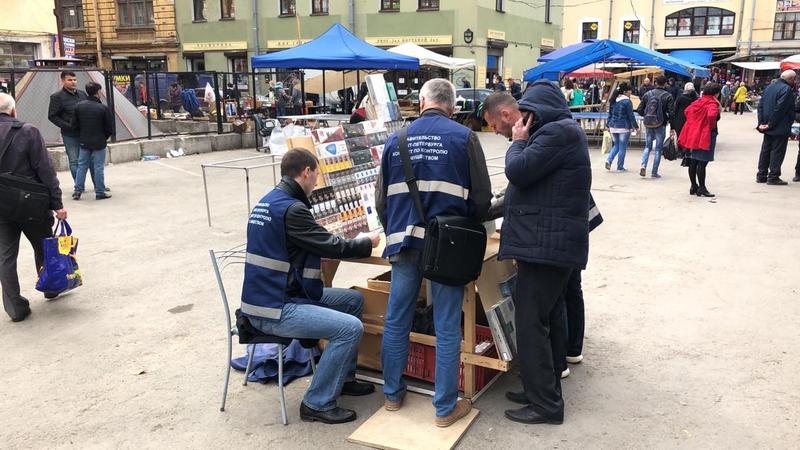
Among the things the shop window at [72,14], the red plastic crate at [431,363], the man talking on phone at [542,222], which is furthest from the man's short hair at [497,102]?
the shop window at [72,14]

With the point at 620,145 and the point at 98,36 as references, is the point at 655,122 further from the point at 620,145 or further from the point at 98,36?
the point at 98,36

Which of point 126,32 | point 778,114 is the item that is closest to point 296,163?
point 778,114

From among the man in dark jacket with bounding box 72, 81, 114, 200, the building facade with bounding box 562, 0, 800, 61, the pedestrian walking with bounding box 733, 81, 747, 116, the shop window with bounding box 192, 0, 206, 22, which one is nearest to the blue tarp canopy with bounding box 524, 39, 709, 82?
the man in dark jacket with bounding box 72, 81, 114, 200

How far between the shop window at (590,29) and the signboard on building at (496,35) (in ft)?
41.0

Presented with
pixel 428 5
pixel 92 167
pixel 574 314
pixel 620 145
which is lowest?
pixel 574 314

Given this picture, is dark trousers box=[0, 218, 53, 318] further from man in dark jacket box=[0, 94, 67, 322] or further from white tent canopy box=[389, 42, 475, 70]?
white tent canopy box=[389, 42, 475, 70]

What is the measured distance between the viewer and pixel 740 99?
29750 millimetres

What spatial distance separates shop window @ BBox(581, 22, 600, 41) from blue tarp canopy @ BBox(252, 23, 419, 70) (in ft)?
96.9

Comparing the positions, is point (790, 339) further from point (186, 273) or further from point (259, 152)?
point (259, 152)

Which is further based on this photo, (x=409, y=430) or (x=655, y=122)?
(x=655, y=122)

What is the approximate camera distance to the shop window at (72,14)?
32.1 metres

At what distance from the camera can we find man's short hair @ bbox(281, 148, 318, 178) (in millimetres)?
3463

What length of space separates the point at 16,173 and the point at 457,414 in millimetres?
3835

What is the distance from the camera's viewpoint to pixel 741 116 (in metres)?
28.3
